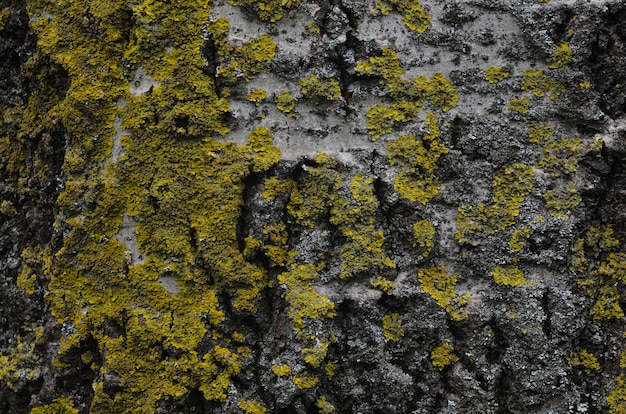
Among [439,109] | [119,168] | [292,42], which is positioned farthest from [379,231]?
[119,168]

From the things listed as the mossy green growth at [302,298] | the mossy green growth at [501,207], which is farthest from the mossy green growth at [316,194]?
the mossy green growth at [501,207]

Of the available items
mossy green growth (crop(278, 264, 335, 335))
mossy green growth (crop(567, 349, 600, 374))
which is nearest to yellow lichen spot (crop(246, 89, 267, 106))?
mossy green growth (crop(278, 264, 335, 335))

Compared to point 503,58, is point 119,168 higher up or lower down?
lower down

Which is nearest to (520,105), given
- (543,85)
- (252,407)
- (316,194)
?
(543,85)

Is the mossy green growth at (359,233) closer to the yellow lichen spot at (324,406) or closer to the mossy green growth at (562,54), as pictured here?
the yellow lichen spot at (324,406)

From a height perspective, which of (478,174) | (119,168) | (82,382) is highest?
(478,174)

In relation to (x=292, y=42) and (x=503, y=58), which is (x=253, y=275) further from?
(x=503, y=58)
